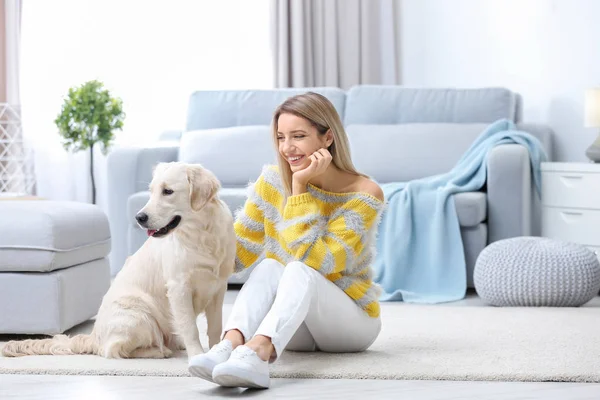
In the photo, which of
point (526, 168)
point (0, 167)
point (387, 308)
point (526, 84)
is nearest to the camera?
point (387, 308)

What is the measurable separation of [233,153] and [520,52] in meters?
1.72

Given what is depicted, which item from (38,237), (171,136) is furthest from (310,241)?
(171,136)

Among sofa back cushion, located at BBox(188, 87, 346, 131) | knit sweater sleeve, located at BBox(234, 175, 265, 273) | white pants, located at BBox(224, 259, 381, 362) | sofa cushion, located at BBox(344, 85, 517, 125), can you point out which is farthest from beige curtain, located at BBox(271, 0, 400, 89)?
white pants, located at BBox(224, 259, 381, 362)

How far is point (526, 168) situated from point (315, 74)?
224 cm

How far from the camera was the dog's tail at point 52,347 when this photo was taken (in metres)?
2.61

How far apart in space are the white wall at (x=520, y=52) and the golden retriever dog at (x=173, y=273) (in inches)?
111

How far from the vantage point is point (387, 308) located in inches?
145

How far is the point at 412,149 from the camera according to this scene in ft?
15.0

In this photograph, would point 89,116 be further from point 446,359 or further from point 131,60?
point 446,359

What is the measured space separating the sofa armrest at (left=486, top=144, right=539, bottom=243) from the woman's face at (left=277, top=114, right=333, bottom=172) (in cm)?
178

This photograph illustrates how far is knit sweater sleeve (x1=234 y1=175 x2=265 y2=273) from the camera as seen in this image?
2.54 metres

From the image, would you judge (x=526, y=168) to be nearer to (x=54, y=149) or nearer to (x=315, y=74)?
(x=315, y=74)

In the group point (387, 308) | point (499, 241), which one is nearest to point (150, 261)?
point (387, 308)

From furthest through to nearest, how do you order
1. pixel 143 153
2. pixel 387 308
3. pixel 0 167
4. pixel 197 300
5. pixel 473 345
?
pixel 0 167, pixel 143 153, pixel 387 308, pixel 473 345, pixel 197 300
